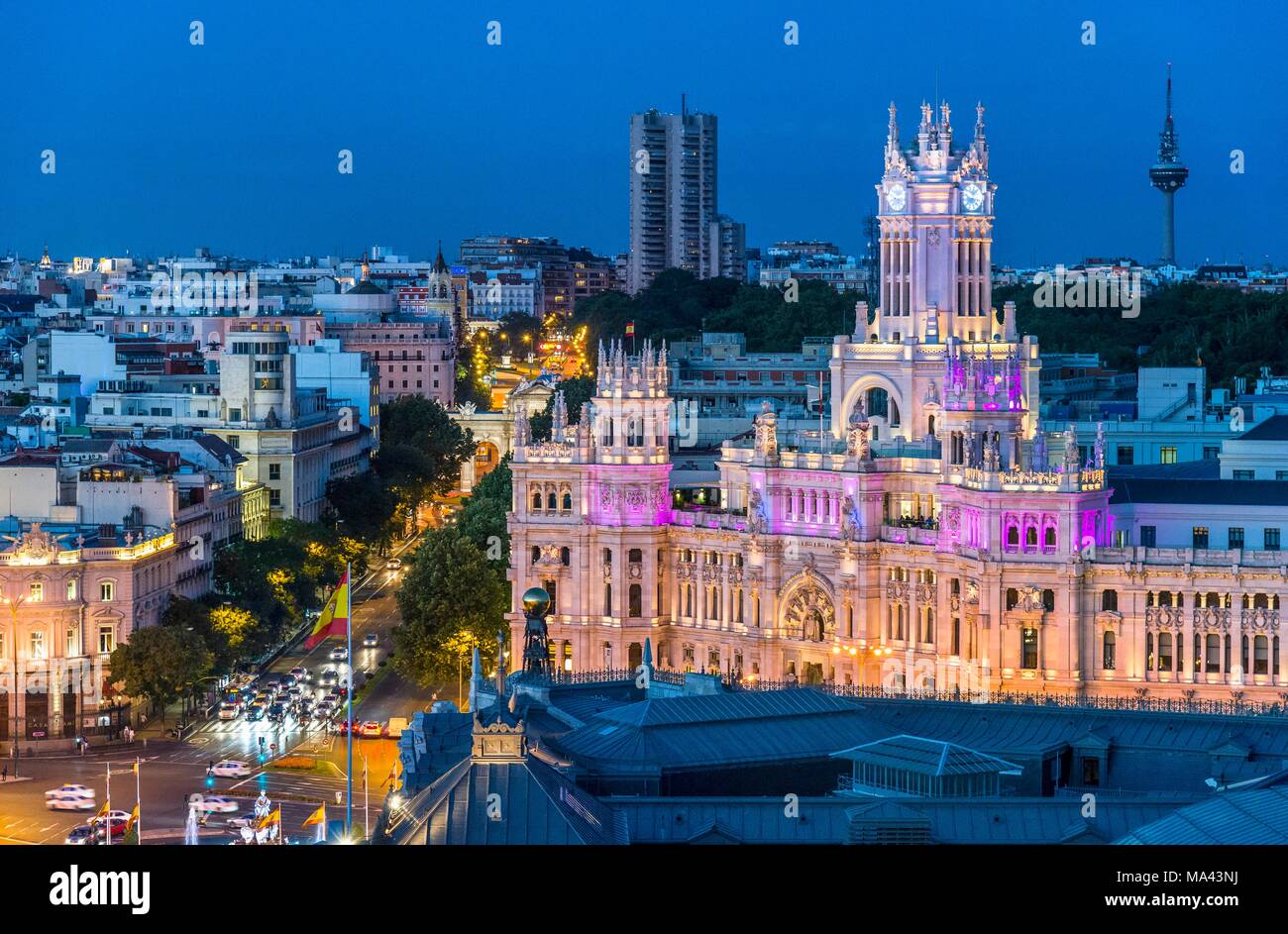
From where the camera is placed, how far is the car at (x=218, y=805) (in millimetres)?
133625

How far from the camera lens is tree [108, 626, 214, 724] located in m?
160

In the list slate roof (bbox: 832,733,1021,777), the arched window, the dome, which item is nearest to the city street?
the dome

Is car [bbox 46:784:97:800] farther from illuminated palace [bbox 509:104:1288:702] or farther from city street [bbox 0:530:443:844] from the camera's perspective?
illuminated palace [bbox 509:104:1288:702]

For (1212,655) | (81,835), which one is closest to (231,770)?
(81,835)

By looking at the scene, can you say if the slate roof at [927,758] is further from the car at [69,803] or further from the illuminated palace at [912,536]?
the car at [69,803]

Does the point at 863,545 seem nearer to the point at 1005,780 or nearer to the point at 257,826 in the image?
the point at 257,826

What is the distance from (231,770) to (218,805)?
440 inches

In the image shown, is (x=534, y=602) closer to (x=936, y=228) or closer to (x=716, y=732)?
(x=716, y=732)

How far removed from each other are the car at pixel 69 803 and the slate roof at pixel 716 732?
40.0m

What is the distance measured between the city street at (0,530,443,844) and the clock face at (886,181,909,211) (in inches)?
1477

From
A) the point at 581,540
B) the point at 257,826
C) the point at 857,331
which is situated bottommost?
the point at 257,826

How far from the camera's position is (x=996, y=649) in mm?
141875
